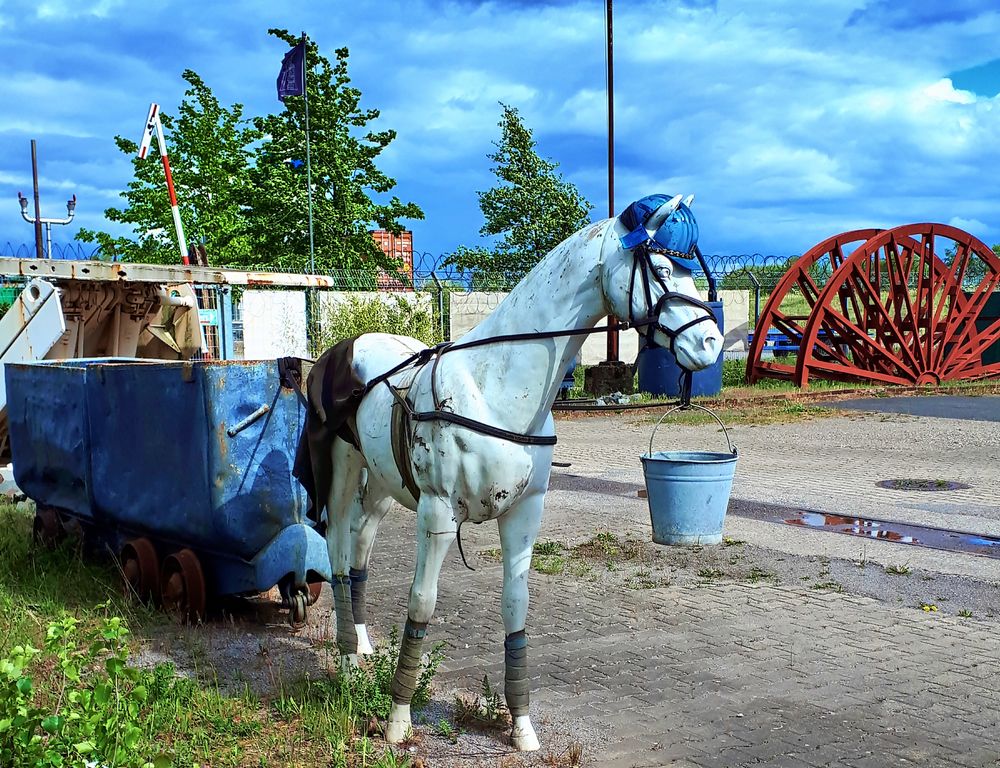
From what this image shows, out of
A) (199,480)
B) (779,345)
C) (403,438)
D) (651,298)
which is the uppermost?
(651,298)

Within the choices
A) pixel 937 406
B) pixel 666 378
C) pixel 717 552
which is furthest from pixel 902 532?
pixel 666 378

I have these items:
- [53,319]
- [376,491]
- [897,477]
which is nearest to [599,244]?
[376,491]

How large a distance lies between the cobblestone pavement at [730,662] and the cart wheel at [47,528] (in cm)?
240

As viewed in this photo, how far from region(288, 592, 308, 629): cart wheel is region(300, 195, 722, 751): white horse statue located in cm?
178

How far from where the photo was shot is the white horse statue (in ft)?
12.2

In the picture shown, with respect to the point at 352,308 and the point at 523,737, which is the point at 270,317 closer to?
the point at 352,308

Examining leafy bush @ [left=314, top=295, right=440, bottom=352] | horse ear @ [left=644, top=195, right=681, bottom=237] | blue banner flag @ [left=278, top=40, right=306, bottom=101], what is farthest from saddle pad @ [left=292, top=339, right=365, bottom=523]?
blue banner flag @ [left=278, top=40, right=306, bottom=101]

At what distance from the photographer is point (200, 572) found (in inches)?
227

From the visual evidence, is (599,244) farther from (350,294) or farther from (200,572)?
(350,294)

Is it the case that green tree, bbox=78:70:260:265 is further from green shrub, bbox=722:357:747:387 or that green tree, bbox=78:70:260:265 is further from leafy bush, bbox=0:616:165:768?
leafy bush, bbox=0:616:165:768

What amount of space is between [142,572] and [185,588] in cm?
47

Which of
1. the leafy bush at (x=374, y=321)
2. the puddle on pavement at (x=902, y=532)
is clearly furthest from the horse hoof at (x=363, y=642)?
the leafy bush at (x=374, y=321)

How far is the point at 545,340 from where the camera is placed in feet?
12.9

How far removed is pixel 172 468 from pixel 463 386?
265 cm
